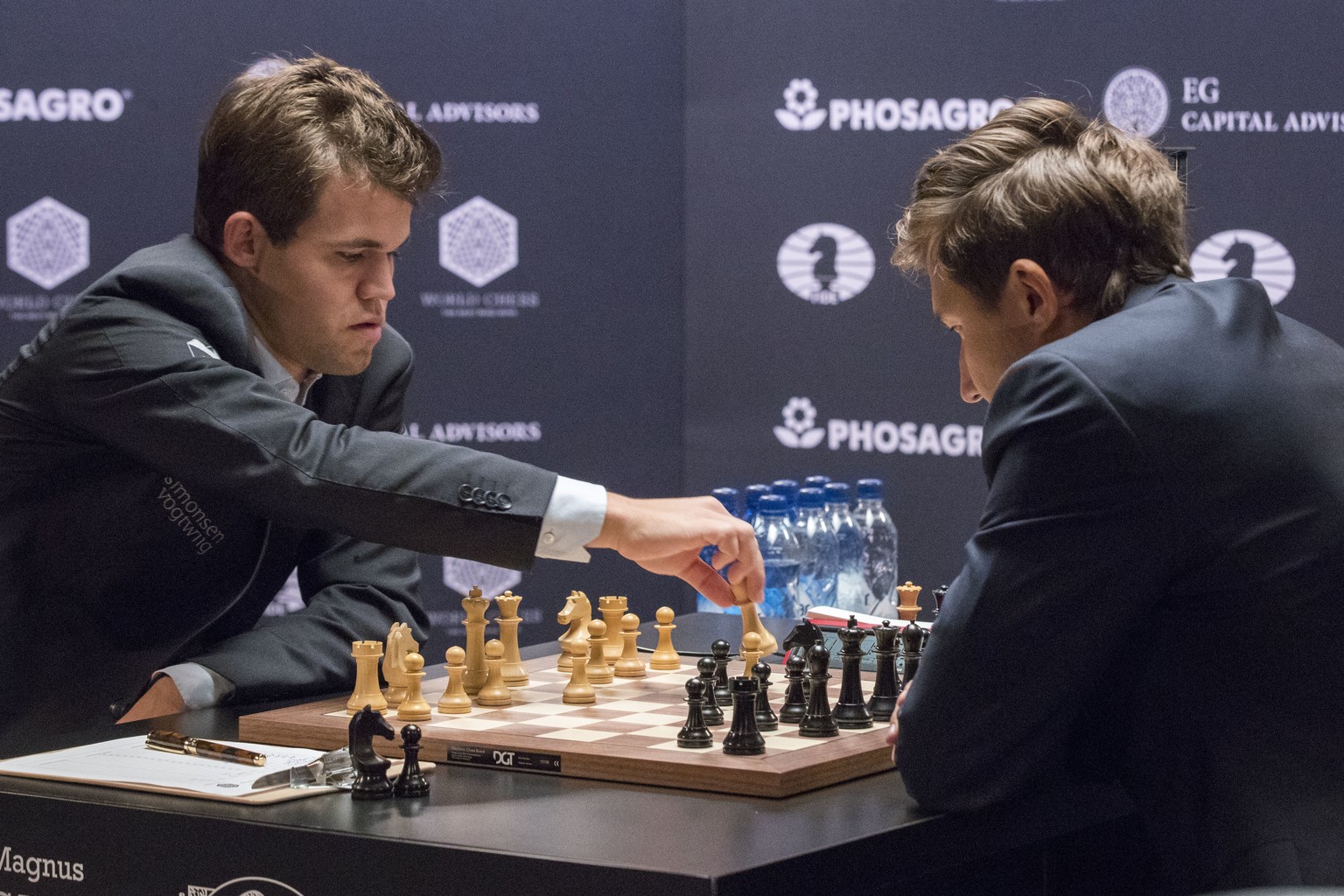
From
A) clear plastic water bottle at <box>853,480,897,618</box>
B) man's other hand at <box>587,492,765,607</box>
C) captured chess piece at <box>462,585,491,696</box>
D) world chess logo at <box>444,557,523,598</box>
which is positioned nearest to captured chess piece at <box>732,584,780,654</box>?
man's other hand at <box>587,492,765,607</box>

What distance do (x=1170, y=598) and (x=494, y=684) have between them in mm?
923

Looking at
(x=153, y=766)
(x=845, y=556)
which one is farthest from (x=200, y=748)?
(x=845, y=556)

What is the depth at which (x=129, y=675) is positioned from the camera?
2.34m

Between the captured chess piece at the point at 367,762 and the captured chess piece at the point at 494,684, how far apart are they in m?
0.41

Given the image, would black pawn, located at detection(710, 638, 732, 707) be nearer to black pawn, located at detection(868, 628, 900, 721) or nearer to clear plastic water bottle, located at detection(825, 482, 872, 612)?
black pawn, located at detection(868, 628, 900, 721)

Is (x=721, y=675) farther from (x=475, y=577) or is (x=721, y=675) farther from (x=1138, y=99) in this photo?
(x=1138, y=99)

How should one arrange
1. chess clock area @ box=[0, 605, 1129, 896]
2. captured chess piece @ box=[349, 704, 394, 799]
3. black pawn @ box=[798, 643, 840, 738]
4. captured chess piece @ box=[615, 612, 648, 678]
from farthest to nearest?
captured chess piece @ box=[615, 612, 648, 678]
black pawn @ box=[798, 643, 840, 738]
captured chess piece @ box=[349, 704, 394, 799]
chess clock area @ box=[0, 605, 1129, 896]

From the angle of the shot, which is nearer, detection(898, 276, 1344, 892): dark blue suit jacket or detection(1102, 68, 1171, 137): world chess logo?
detection(898, 276, 1344, 892): dark blue suit jacket

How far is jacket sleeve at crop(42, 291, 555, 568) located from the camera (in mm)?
2055

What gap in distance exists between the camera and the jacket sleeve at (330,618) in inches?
86.6

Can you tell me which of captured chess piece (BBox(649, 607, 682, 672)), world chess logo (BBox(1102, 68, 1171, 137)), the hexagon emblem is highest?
world chess logo (BBox(1102, 68, 1171, 137))

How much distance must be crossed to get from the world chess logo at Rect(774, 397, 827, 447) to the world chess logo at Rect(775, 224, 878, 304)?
0.32 metres

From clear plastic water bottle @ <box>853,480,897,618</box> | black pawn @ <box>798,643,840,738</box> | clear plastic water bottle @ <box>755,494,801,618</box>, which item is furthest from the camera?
clear plastic water bottle @ <box>853,480,897,618</box>

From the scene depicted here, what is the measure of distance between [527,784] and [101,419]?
94 centimetres
